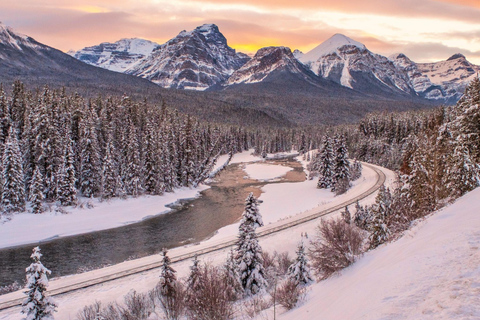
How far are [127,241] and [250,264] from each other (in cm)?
2291

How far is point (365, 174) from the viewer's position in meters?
74.0

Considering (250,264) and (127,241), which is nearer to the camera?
(250,264)

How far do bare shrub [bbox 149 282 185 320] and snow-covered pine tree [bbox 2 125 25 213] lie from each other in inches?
1362

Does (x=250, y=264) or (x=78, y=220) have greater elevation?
(x=250, y=264)

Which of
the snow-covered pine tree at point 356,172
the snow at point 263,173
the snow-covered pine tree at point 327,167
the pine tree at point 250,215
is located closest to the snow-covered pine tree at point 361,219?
the pine tree at point 250,215

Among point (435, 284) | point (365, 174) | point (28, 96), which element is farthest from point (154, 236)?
point (365, 174)

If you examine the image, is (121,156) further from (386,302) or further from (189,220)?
(386,302)

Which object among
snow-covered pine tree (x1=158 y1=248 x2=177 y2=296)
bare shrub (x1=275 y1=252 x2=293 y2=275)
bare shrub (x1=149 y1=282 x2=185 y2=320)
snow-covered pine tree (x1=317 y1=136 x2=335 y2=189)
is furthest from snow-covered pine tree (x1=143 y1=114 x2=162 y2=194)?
snow-covered pine tree (x1=158 y1=248 x2=177 y2=296)

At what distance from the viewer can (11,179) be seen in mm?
42875

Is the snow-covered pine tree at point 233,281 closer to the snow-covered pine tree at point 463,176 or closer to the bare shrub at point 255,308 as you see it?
the bare shrub at point 255,308

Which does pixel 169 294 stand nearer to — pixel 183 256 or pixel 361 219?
pixel 183 256

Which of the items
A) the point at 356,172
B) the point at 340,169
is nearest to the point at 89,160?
the point at 340,169

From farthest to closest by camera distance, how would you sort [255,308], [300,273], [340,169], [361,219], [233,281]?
1. [340,169]
2. [361,219]
3. [233,281]
4. [300,273]
5. [255,308]

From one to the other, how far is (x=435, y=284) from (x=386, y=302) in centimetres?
129
